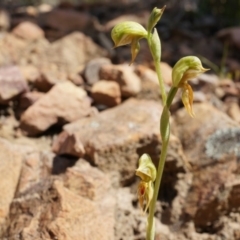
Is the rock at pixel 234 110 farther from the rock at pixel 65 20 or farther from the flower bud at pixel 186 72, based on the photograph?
the rock at pixel 65 20

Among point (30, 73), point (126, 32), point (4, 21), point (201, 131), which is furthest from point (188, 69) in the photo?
point (4, 21)

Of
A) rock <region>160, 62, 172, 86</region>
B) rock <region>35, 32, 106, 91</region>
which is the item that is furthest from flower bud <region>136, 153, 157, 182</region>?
rock <region>35, 32, 106, 91</region>

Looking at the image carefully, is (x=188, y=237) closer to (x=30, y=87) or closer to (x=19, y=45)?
(x=30, y=87)

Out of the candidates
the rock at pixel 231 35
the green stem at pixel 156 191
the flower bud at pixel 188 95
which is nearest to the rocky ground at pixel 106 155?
the green stem at pixel 156 191

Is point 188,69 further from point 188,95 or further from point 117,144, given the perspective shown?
point 117,144

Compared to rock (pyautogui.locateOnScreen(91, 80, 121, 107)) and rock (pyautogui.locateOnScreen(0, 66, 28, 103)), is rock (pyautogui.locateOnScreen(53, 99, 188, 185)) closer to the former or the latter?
rock (pyautogui.locateOnScreen(91, 80, 121, 107))

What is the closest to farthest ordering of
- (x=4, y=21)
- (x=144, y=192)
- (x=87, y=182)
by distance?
(x=144, y=192)
(x=87, y=182)
(x=4, y=21)

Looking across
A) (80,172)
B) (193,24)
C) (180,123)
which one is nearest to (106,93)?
(180,123)
